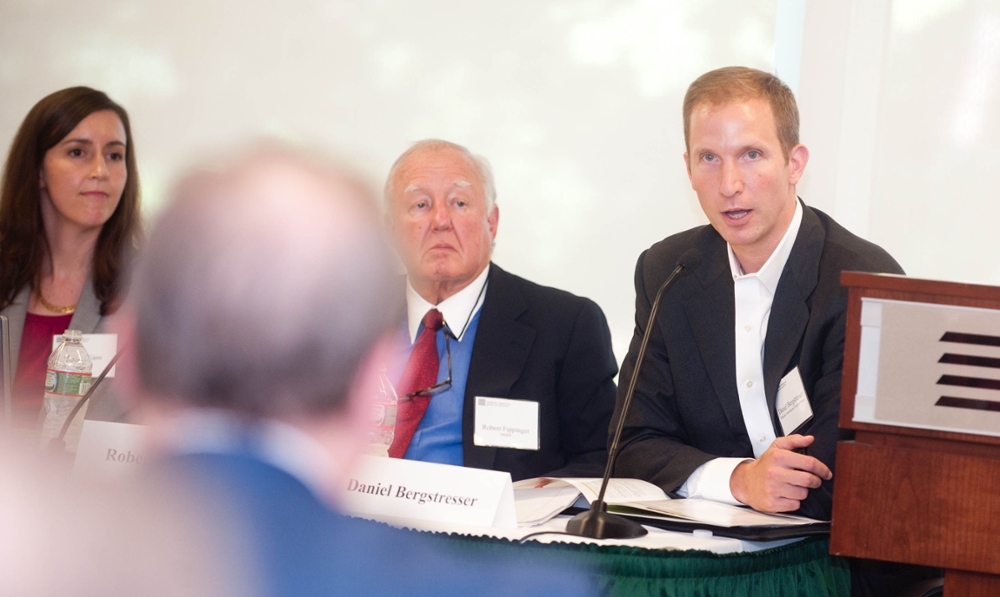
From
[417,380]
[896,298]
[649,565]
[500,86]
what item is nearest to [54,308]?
[417,380]

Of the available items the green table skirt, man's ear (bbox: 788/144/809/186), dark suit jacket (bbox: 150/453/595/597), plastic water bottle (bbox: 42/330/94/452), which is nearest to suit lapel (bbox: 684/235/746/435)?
man's ear (bbox: 788/144/809/186)

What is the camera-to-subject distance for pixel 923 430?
1.36 m

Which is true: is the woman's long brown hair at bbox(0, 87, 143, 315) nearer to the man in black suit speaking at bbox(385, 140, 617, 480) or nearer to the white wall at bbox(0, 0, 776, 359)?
the white wall at bbox(0, 0, 776, 359)

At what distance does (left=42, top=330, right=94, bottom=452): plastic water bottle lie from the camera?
2135mm

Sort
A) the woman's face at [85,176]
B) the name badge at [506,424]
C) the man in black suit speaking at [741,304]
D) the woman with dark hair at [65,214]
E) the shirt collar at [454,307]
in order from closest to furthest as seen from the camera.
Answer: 1. the man in black suit speaking at [741,304]
2. the name badge at [506,424]
3. the shirt collar at [454,307]
4. the woman with dark hair at [65,214]
5. the woman's face at [85,176]

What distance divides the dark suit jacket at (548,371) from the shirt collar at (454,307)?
4cm

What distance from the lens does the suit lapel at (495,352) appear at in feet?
8.28

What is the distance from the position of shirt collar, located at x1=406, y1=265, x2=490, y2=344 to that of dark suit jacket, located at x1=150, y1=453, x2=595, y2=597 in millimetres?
2050

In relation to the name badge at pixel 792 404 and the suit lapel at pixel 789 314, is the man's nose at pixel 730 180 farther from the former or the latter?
the name badge at pixel 792 404

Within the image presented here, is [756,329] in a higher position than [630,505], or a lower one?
higher

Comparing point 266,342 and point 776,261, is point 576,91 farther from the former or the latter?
point 266,342

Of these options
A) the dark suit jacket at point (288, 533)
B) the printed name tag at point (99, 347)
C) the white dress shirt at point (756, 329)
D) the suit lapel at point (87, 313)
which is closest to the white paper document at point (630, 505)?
the white dress shirt at point (756, 329)

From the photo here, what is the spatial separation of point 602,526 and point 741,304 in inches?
36.8

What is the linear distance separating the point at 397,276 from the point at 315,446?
0.41 feet
